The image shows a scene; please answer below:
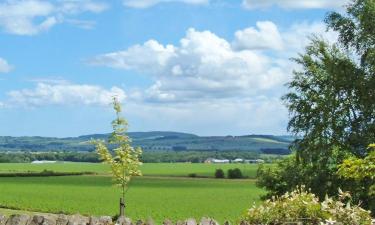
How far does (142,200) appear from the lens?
6806 cm

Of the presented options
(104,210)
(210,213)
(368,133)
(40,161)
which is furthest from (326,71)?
(40,161)

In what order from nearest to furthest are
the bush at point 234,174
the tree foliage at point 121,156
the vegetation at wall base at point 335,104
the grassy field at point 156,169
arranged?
the tree foliage at point 121,156
the vegetation at wall base at point 335,104
the bush at point 234,174
the grassy field at point 156,169

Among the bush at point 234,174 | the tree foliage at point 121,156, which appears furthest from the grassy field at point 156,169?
the tree foliage at point 121,156

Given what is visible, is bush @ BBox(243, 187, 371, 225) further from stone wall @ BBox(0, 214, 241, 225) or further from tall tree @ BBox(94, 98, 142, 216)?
tall tree @ BBox(94, 98, 142, 216)

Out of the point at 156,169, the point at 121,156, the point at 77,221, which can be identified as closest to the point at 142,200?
the point at 121,156

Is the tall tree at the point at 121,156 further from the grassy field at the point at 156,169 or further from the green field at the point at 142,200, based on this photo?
the grassy field at the point at 156,169

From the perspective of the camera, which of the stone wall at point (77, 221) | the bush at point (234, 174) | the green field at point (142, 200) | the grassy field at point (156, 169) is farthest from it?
the grassy field at point (156, 169)

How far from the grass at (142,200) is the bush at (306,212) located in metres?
31.6

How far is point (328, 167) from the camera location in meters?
39.2

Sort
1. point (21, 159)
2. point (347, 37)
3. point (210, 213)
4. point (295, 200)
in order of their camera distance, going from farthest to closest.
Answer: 1. point (21, 159)
2. point (210, 213)
3. point (347, 37)
4. point (295, 200)

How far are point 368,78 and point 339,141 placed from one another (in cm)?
399

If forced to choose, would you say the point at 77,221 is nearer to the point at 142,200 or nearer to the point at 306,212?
the point at 306,212

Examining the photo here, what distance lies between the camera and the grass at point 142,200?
53156mm

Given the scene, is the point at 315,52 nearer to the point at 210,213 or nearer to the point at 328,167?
the point at 328,167
